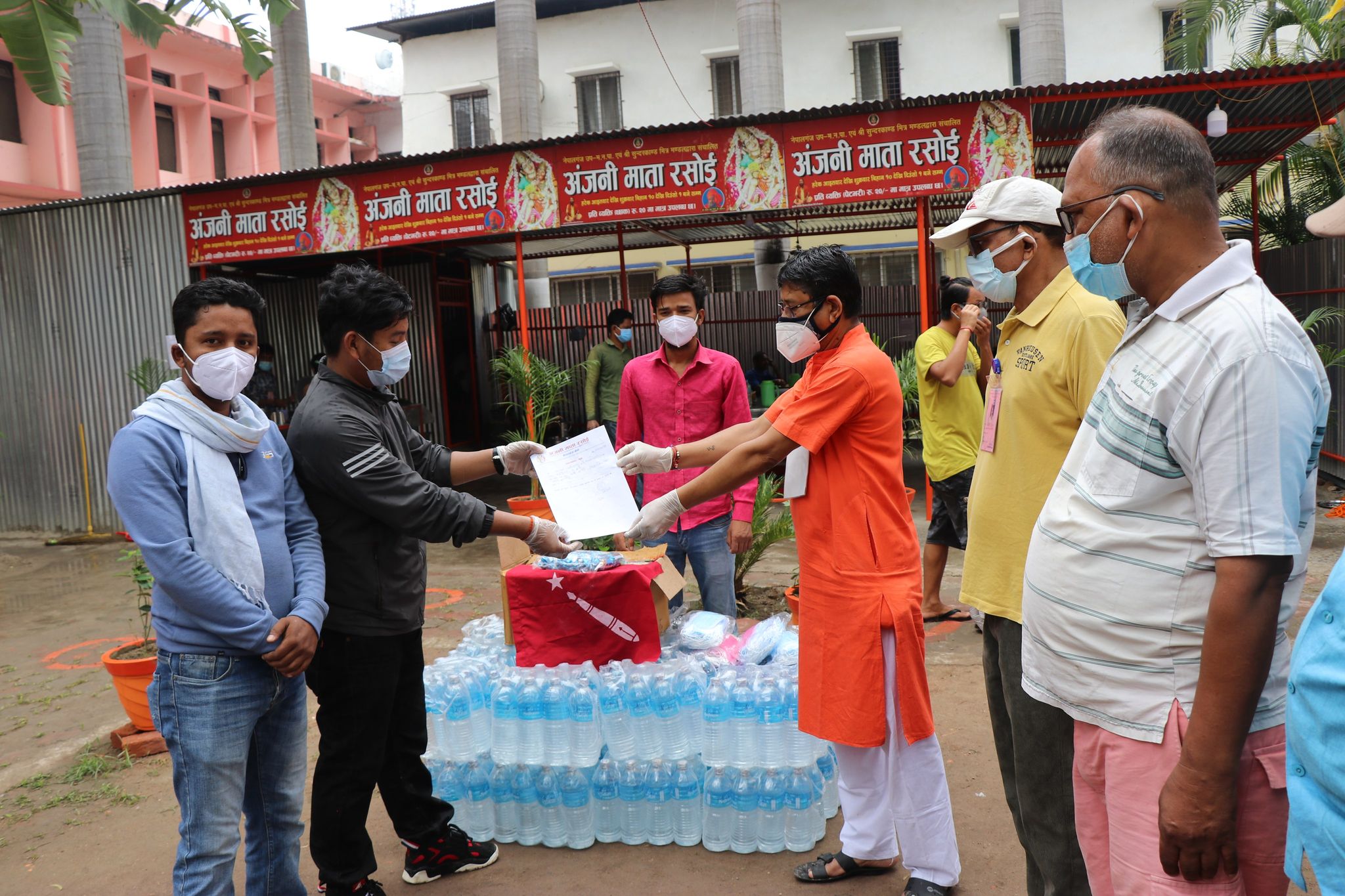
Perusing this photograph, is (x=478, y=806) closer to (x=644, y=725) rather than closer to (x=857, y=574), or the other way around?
(x=644, y=725)

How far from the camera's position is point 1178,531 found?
160 cm

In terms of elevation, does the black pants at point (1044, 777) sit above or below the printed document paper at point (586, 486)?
below

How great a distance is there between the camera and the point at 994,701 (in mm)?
2611

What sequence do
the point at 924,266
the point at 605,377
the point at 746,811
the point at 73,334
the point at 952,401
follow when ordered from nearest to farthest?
the point at 746,811
the point at 952,401
the point at 924,266
the point at 605,377
the point at 73,334

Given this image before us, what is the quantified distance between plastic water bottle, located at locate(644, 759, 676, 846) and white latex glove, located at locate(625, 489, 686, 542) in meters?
0.88

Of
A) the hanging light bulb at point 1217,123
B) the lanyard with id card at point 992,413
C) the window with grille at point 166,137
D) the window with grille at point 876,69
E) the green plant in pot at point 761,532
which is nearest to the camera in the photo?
the lanyard with id card at point 992,413

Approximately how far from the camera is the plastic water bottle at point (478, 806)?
3.58 m

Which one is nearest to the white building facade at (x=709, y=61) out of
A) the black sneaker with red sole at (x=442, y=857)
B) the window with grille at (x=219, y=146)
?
the window with grille at (x=219, y=146)

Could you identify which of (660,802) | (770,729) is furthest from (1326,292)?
(660,802)

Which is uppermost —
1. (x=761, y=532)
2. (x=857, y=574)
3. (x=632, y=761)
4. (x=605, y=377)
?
(x=605, y=377)

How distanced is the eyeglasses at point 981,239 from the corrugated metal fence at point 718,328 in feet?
36.8

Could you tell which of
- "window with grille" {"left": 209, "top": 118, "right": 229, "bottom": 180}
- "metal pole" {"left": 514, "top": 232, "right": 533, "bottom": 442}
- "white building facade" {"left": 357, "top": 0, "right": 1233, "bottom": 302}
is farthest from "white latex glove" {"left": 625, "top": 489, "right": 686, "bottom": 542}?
"window with grille" {"left": 209, "top": 118, "right": 229, "bottom": 180}

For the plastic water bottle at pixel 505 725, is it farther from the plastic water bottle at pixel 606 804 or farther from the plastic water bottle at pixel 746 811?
the plastic water bottle at pixel 746 811

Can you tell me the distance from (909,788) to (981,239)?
5.57 feet
